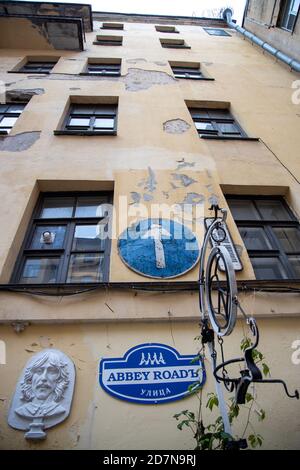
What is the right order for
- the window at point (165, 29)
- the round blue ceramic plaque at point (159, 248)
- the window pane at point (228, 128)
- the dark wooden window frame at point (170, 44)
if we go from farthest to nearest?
the window at point (165, 29), the dark wooden window frame at point (170, 44), the window pane at point (228, 128), the round blue ceramic plaque at point (159, 248)

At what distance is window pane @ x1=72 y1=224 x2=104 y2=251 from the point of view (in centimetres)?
464

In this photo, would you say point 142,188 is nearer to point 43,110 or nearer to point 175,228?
point 175,228

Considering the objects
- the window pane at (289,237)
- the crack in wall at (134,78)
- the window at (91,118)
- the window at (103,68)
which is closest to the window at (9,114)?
the crack in wall at (134,78)

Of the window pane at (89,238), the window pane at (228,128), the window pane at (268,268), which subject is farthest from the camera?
the window pane at (228,128)

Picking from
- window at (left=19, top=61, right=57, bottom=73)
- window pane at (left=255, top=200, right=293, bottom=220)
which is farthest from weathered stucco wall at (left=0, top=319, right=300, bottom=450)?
window at (left=19, top=61, right=57, bottom=73)

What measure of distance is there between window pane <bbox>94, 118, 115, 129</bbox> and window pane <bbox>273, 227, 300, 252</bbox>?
4.68 m

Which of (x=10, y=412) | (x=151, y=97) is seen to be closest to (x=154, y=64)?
(x=151, y=97)

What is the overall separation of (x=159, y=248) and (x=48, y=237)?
5.75ft

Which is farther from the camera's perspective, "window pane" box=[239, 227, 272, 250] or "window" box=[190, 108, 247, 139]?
"window" box=[190, 108, 247, 139]

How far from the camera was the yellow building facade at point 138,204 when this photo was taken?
304cm

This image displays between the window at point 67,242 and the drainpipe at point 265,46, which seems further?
the drainpipe at point 265,46

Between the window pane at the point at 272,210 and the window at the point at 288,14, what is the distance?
28.4ft

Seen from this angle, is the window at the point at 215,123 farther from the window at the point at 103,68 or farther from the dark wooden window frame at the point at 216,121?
the window at the point at 103,68

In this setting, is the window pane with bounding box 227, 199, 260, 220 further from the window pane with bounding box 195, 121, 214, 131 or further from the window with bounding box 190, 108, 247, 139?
the window pane with bounding box 195, 121, 214, 131
